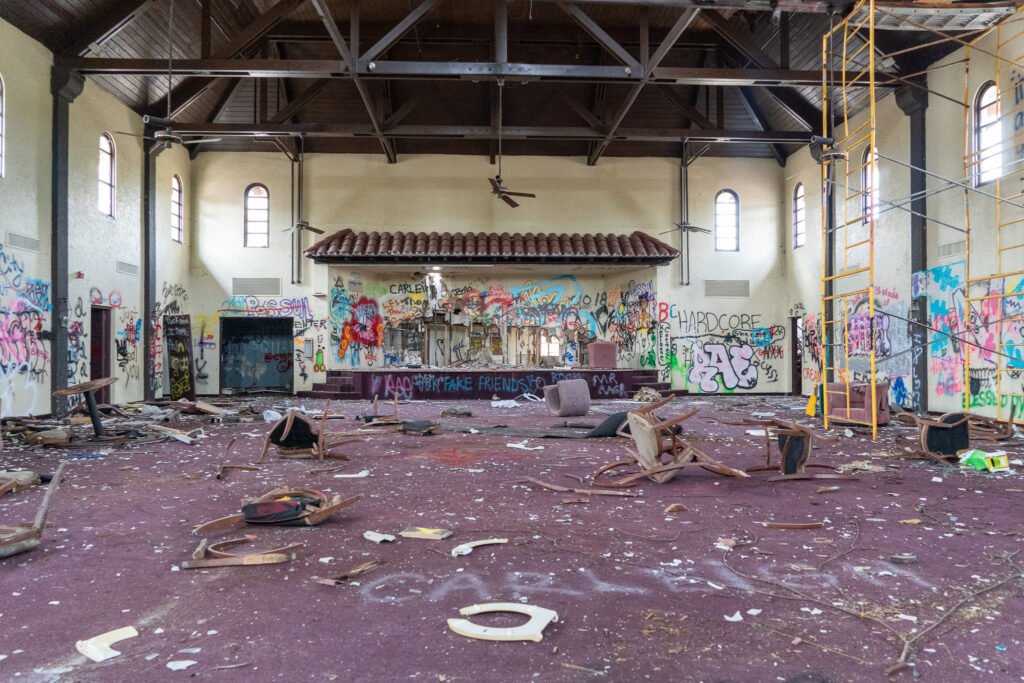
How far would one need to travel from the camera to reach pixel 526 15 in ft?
55.1

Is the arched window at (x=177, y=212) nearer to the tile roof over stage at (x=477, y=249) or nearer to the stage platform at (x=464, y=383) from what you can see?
the tile roof over stage at (x=477, y=249)

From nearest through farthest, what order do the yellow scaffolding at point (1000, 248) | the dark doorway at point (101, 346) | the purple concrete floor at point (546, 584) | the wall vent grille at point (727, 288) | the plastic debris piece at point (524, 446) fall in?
1. the purple concrete floor at point (546, 584)
2. the plastic debris piece at point (524, 446)
3. the yellow scaffolding at point (1000, 248)
4. the dark doorway at point (101, 346)
5. the wall vent grille at point (727, 288)

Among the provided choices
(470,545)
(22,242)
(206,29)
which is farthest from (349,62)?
(470,545)

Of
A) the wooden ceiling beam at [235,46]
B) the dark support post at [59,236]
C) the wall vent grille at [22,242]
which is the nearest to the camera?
the wall vent grille at [22,242]

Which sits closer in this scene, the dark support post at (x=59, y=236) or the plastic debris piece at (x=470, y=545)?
the plastic debris piece at (x=470, y=545)

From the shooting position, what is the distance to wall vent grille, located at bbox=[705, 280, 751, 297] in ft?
62.0

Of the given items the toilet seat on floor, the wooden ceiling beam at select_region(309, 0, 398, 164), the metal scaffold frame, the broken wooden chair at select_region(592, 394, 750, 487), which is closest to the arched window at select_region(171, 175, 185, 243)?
the wooden ceiling beam at select_region(309, 0, 398, 164)

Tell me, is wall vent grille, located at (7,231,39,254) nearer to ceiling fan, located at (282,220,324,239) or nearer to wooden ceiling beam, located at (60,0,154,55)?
wooden ceiling beam, located at (60,0,154,55)

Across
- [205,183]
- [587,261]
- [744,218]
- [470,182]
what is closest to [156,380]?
[205,183]

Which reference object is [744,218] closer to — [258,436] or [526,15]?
[526,15]

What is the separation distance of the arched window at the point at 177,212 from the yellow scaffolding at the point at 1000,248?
18626mm

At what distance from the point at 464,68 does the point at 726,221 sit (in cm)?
1017

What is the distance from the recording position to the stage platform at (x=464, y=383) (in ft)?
56.6

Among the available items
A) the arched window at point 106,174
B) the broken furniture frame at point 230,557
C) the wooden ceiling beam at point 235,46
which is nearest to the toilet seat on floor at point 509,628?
the broken furniture frame at point 230,557
